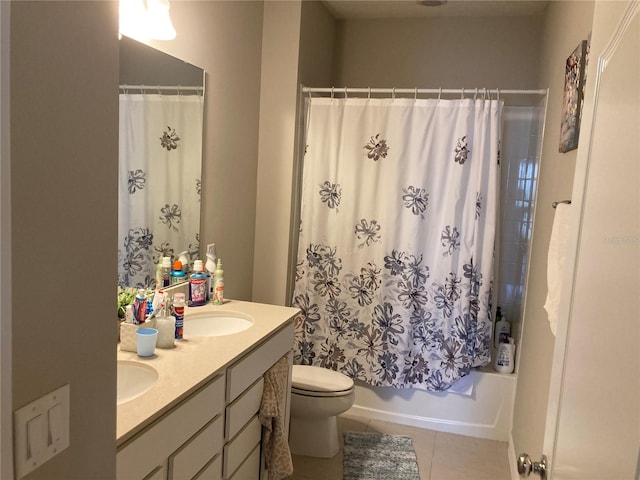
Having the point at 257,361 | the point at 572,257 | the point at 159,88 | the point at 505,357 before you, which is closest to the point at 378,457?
the point at 505,357

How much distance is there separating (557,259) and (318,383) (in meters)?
1.40

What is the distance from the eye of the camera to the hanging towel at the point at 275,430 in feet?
6.58

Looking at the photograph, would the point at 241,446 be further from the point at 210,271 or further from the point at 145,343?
the point at 210,271

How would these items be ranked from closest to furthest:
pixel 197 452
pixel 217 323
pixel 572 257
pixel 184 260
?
pixel 572 257 < pixel 197 452 < pixel 217 323 < pixel 184 260

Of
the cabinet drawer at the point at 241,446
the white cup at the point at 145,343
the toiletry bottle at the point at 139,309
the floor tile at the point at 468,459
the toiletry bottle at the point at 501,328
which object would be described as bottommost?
the floor tile at the point at 468,459

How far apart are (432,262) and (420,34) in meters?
Answer: 1.73

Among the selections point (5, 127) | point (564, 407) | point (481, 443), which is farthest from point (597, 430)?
point (481, 443)

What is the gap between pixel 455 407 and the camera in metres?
3.05

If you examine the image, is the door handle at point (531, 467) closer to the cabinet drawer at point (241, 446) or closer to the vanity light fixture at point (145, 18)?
the cabinet drawer at point (241, 446)

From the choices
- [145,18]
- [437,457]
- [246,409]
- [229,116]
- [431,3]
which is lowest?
[437,457]

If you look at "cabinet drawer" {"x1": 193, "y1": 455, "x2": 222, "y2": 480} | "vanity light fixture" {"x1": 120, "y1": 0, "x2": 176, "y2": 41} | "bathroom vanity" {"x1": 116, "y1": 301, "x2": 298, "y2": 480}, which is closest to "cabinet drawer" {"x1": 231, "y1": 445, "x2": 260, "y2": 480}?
"bathroom vanity" {"x1": 116, "y1": 301, "x2": 298, "y2": 480}

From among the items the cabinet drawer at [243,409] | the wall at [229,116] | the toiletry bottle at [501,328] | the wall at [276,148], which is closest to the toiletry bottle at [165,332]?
the cabinet drawer at [243,409]

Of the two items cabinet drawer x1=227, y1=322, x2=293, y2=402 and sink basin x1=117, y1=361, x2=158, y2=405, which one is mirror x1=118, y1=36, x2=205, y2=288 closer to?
sink basin x1=117, y1=361, x2=158, y2=405

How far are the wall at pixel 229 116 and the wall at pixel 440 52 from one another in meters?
1.01
